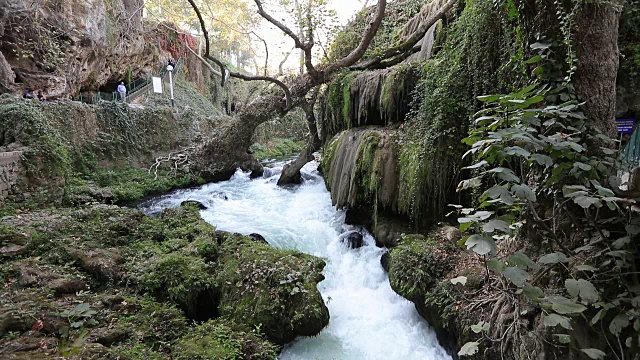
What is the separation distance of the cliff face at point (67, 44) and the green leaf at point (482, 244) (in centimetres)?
940

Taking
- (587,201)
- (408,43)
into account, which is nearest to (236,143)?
(408,43)

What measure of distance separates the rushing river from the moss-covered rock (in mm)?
330

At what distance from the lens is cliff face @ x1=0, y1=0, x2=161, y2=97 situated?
860cm

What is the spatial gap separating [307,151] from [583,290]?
9789 mm

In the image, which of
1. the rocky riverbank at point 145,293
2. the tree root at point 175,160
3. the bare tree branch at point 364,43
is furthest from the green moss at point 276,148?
the rocky riverbank at point 145,293

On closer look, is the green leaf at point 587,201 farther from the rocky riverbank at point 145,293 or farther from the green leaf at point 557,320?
the rocky riverbank at point 145,293

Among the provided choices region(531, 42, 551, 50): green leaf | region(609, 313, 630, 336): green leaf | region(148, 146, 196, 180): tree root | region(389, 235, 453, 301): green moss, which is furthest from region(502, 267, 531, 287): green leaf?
region(148, 146, 196, 180): tree root

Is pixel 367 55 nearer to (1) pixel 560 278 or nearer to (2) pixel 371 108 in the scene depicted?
(2) pixel 371 108

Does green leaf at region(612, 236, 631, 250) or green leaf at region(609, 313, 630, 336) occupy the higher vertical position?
green leaf at region(612, 236, 631, 250)

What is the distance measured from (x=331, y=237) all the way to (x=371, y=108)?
123 inches

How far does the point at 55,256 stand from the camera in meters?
4.76

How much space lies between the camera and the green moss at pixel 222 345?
11.1ft

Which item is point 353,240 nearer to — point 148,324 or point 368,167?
point 368,167

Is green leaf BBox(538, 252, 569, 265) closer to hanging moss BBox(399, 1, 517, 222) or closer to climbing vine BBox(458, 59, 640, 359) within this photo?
climbing vine BBox(458, 59, 640, 359)
